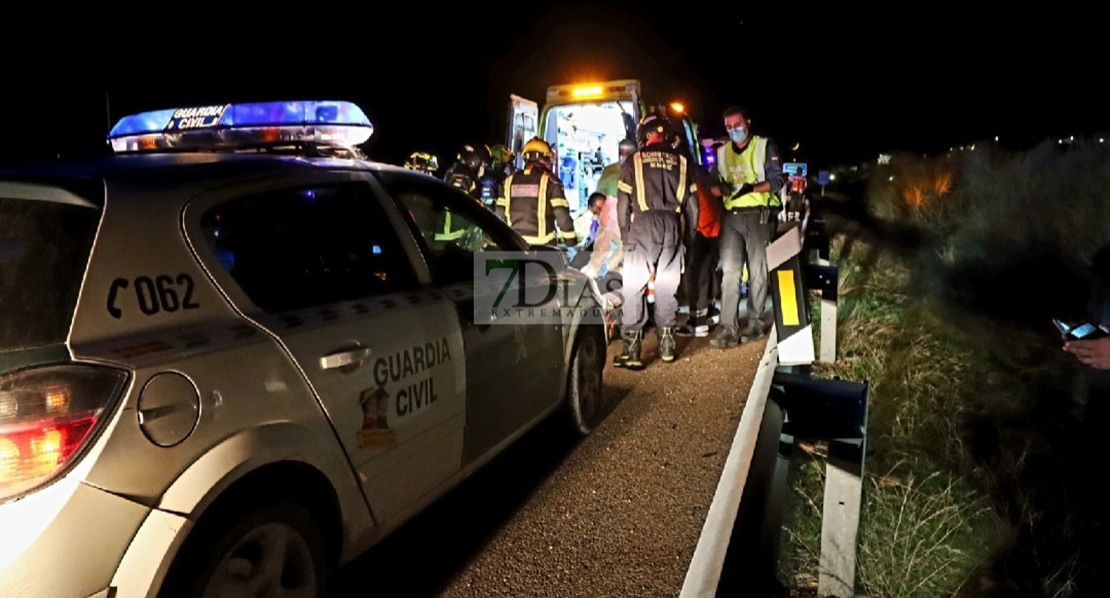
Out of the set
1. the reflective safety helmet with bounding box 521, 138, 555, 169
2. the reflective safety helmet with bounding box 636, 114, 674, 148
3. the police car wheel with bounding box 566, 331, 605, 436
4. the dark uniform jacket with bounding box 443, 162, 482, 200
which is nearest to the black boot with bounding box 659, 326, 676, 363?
the police car wheel with bounding box 566, 331, 605, 436

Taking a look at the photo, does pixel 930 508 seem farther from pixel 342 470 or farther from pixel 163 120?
pixel 163 120

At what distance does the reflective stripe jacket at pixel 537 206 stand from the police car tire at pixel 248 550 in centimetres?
448

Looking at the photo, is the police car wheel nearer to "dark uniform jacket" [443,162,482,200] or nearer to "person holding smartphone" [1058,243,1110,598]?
"person holding smartphone" [1058,243,1110,598]

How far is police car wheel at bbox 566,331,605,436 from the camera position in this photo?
15.8ft

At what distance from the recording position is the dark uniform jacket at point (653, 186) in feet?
20.7

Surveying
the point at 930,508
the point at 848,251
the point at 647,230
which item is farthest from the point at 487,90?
the point at 930,508

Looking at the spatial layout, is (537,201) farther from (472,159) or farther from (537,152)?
(472,159)

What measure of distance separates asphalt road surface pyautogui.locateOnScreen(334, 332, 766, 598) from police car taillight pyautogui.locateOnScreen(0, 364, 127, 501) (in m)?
1.57

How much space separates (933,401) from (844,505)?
325 cm

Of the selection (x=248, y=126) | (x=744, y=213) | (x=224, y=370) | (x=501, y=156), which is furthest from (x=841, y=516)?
(x=501, y=156)

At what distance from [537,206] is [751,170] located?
2009 mm

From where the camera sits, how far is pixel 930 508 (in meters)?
3.65

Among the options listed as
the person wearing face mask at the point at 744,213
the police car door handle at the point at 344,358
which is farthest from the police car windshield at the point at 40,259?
the person wearing face mask at the point at 744,213

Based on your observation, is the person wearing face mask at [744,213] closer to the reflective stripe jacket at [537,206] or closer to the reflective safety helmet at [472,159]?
the reflective stripe jacket at [537,206]
